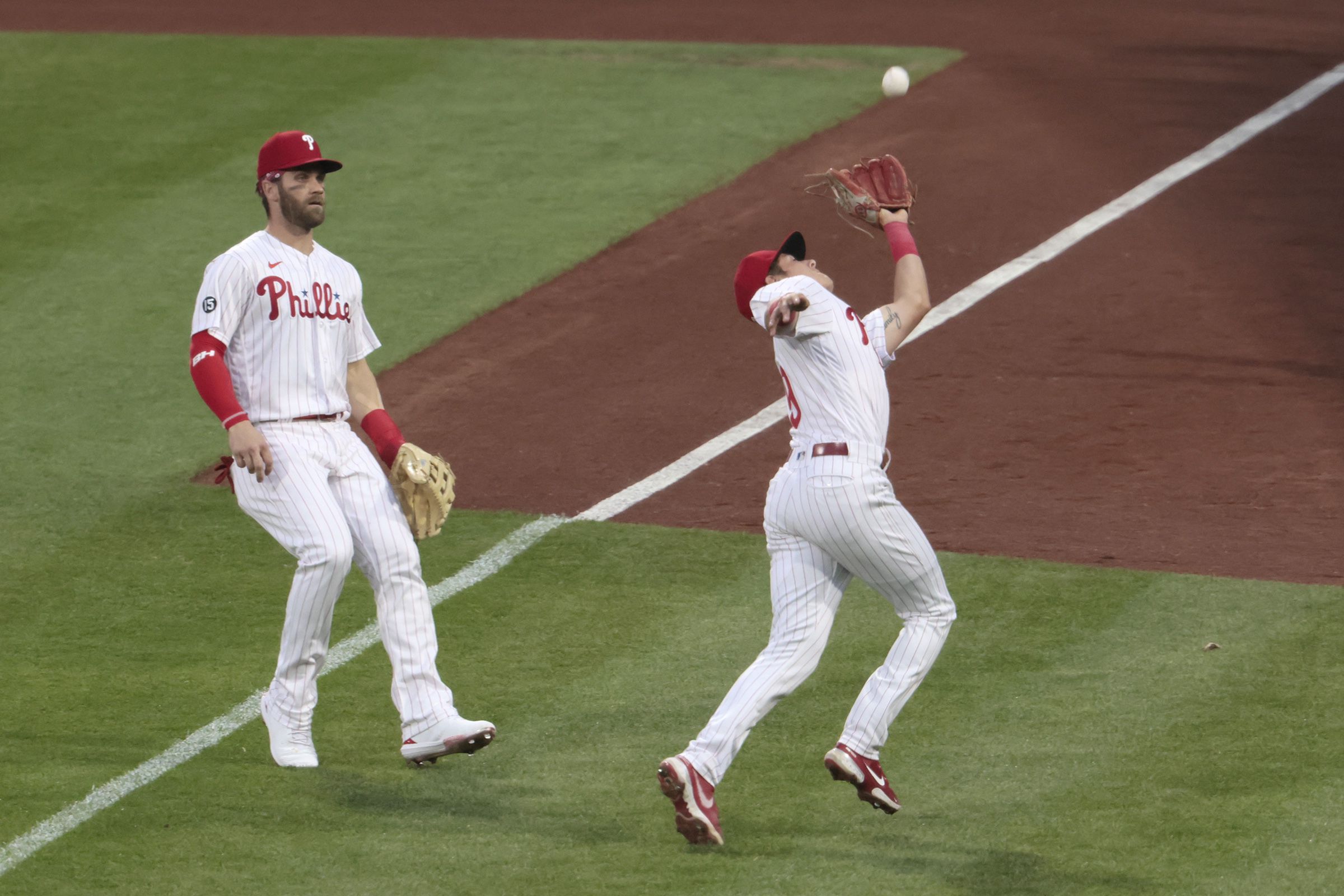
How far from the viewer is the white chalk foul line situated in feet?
19.6

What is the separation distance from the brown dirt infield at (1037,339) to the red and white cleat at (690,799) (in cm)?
310

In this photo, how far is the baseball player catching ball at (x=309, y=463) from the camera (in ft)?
19.9

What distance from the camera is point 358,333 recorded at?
6492 millimetres

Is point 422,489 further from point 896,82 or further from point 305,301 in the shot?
point 896,82

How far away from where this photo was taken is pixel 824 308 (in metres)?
5.73

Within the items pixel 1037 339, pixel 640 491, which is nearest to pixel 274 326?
pixel 640 491

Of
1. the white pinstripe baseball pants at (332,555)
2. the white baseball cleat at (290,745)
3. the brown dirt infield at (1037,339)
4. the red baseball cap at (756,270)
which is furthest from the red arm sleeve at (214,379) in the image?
the brown dirt infield at (1037,339)

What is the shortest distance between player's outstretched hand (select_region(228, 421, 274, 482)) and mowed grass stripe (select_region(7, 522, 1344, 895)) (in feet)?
3.35

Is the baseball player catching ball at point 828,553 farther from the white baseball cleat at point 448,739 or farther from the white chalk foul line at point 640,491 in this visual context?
the white chalk foul line at point 640,491

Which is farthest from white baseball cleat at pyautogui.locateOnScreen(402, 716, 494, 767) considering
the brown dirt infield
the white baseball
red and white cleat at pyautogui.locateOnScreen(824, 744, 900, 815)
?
the white baseball

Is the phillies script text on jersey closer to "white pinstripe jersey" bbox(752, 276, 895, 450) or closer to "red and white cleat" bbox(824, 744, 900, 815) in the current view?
"white pinstripe jersey" bbox(752, 276, 895, 450)

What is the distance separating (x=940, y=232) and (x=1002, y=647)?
5.38m

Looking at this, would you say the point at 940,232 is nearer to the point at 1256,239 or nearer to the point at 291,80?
the point at 1256,239

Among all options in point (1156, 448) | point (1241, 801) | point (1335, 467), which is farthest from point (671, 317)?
point (1241, 801)
